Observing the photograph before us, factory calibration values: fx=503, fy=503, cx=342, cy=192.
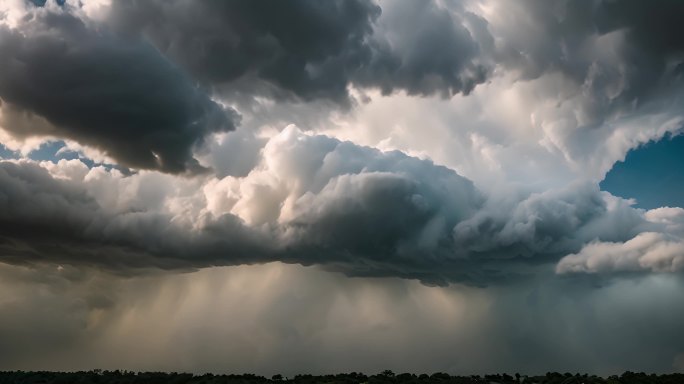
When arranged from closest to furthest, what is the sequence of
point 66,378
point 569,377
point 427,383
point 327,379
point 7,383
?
point 569,377
point 427,383
point 327,379
point 66,378
point 7,383

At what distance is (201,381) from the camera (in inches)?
4633

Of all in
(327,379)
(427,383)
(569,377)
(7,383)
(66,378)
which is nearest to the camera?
(569,377)

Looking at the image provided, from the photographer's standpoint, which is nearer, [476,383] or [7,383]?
[476,383]

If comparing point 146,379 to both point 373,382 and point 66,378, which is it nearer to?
point 66,378

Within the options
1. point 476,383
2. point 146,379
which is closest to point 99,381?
point 146,379

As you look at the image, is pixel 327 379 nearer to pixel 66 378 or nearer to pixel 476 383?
pixel 476 383

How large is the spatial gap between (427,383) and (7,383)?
127000 millimetres

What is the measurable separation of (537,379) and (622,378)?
17308mm

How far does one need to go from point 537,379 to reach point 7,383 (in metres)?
150

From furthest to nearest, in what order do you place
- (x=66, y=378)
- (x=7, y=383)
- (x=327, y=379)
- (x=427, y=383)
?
(x=7, y=383)
(x=66, y=378)
(x=327, y=379)
(x=427, y=383)


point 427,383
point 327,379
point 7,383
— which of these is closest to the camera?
point 427,383

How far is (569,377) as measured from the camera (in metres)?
103

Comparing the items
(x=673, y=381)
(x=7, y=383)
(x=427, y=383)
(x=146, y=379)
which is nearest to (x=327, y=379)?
(x=427, y=383)

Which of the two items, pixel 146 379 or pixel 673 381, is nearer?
pixel 673 381
